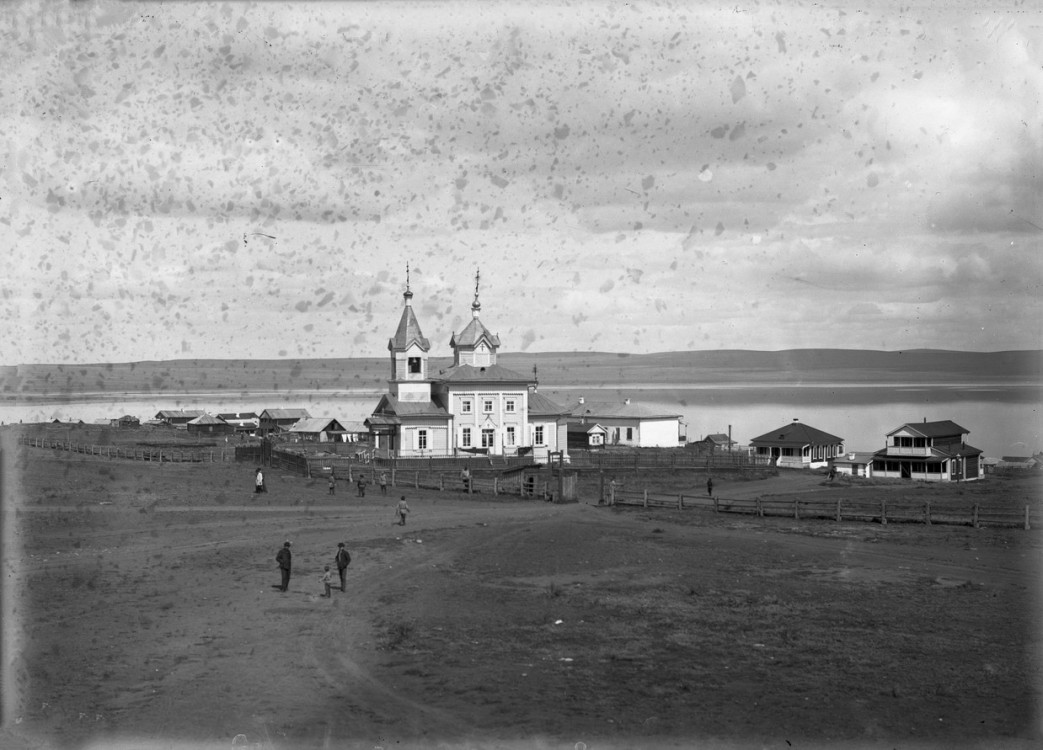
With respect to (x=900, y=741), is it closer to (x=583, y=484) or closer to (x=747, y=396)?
(x=583, y=484)

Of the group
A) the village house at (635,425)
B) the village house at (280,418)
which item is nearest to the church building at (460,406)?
the village house at (635,425)

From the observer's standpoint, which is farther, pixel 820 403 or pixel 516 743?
pixel 820 403

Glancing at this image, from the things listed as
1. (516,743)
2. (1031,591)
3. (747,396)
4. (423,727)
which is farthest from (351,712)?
(747,396)

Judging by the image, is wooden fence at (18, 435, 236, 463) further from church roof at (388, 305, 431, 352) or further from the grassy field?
the grassy field

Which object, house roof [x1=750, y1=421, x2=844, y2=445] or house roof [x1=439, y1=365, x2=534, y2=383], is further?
house roof [x1=750, y1=421, x2=844, y2=445]

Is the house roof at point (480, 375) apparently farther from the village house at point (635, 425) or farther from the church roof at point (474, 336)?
the village house at point (635, 425)

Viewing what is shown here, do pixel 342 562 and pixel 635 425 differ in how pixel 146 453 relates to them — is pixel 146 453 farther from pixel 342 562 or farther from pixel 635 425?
pixel 342 562

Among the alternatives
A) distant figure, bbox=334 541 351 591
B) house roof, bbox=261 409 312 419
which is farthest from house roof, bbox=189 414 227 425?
distant figure, bbox=334 541 351 591

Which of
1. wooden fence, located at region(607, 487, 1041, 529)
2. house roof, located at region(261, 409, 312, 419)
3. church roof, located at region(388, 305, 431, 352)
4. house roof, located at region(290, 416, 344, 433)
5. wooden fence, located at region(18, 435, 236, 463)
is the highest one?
church roof, located at region(388, 305, 431, 352)
